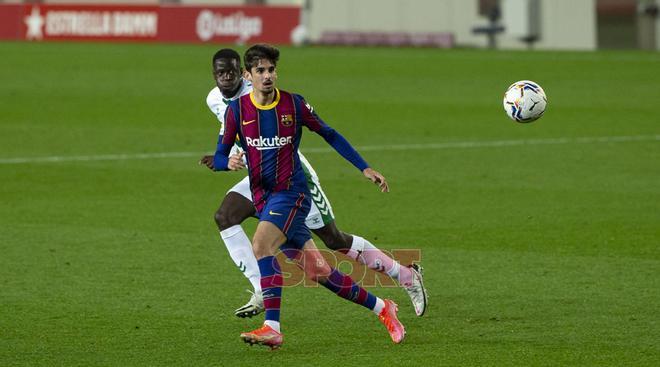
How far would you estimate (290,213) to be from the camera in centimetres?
782

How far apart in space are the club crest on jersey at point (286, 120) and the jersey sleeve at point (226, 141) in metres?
0.30

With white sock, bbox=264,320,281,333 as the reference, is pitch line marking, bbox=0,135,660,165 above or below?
above

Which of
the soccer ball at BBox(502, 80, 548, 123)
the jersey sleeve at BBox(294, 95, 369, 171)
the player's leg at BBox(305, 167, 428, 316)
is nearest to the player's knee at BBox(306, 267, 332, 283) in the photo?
the player's leg at BBox(305, 167, 428, 316)

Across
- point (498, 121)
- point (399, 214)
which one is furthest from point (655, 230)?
point (498, 121)

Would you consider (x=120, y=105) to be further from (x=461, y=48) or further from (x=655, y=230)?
(x=461, y=48)

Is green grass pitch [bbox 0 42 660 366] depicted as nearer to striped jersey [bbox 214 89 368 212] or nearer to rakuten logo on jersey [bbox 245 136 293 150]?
striped jersey [bbox 214 89 368 212]

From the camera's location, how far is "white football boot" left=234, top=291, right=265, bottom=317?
8.54 meters

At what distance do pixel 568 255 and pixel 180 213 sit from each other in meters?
4.27

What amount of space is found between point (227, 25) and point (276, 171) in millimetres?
32300

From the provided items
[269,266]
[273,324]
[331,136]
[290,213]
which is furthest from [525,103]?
[273,324]

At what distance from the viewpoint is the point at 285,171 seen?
789cm

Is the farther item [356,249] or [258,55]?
[356,249]

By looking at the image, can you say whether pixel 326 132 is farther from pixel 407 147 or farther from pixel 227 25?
pixel 227 25

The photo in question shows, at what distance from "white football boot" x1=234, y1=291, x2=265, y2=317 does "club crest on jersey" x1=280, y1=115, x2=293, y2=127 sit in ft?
4.47
